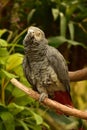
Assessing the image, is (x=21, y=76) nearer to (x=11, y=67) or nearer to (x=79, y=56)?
(x=11, y=67)

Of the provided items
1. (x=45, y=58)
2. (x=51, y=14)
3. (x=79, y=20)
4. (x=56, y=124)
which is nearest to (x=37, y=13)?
(x=51, y=14)

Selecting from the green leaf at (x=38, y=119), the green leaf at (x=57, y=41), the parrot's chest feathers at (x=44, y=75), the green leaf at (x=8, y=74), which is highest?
the parrot's chest feathers at (x=44, y=75)

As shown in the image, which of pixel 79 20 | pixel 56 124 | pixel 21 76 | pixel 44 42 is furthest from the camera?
pixel 79 20

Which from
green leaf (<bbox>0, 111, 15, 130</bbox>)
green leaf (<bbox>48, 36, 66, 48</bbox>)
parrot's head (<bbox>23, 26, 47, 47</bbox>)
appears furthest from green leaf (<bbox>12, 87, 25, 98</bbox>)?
green leaf (<bbox>48, 36, 66, 48</bbox>)

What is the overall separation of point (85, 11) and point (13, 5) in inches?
18.4

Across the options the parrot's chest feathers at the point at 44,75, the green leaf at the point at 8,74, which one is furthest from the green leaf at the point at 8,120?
the parrot's chest feathers at the point at 44,75

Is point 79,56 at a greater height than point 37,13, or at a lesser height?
lesser

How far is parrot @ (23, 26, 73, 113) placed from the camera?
5.03 feet

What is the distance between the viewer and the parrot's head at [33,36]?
1480 mm

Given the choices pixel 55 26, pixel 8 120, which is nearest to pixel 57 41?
pixel 55 26

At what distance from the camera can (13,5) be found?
263cm

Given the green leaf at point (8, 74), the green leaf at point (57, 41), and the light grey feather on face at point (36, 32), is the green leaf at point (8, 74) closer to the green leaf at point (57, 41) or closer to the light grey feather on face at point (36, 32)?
the light grey feather on face at point (36, 32)


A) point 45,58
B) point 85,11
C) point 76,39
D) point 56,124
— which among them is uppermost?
point 45,58

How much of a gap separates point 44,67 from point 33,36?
14cm
